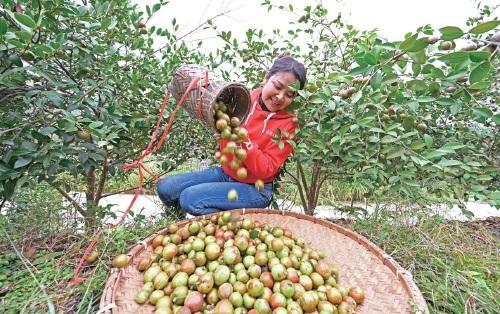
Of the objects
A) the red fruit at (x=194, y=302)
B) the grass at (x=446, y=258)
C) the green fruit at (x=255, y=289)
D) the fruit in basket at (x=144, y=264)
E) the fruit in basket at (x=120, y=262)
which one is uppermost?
the fruit in basket at (x=120, y=262)

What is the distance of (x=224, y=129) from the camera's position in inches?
69.9

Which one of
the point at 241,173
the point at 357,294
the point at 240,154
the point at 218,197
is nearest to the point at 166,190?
the point at 218,197

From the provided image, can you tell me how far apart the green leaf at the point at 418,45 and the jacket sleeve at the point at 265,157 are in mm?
959

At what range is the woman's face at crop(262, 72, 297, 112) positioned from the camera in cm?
194

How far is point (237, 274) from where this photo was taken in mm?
1549

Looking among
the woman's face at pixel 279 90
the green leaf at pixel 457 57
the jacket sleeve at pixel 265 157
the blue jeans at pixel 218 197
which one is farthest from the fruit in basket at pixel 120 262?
the green leaf at pixel 457 57

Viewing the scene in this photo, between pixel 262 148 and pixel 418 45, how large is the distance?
3.90ft

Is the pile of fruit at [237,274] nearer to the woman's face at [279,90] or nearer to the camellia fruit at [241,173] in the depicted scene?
the camellia fruit at [241,173]

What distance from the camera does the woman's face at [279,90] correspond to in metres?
1.94

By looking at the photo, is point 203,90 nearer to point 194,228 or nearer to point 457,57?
point 194,228

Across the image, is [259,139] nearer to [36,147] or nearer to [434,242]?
[36,147]

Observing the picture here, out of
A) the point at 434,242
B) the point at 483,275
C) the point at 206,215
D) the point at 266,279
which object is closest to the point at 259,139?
the point at 206,215

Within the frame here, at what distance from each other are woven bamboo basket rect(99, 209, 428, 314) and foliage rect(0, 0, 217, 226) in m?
0.53

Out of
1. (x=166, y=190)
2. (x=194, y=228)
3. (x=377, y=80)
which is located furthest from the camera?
(x=166, y=190)
